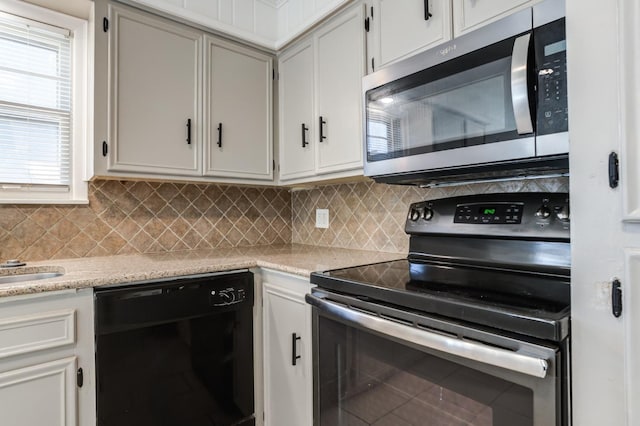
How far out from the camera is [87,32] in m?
1.87

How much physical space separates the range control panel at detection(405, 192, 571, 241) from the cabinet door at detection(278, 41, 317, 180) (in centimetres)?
72

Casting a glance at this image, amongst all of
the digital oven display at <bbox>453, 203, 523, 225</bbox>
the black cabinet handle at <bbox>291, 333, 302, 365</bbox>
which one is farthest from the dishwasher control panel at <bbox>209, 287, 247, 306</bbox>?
the digital oven display at <bbox>453, 203, 523, 225</bbox>

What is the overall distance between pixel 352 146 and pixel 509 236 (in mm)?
790

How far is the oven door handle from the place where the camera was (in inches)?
28.7

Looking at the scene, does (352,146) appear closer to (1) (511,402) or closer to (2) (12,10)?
(1) (511,402)

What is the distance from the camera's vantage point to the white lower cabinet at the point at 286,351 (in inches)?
57.8

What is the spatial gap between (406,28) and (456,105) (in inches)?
18.5

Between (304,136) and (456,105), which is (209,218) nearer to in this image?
(304,136)

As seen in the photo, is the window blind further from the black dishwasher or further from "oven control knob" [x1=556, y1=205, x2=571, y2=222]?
"oven control knob" [x1=556, y1=205, x2=571, y2=222]

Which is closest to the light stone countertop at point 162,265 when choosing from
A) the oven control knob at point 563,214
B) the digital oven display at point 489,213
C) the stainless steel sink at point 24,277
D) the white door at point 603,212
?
the stainless steel sink at point 24,277

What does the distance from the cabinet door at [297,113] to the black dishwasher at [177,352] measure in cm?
70

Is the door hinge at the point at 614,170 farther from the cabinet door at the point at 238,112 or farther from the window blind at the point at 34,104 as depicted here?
the window blind at the point at 34,104

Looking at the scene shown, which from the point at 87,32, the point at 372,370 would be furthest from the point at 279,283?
the point at 87,32

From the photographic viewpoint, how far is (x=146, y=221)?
2.04m
